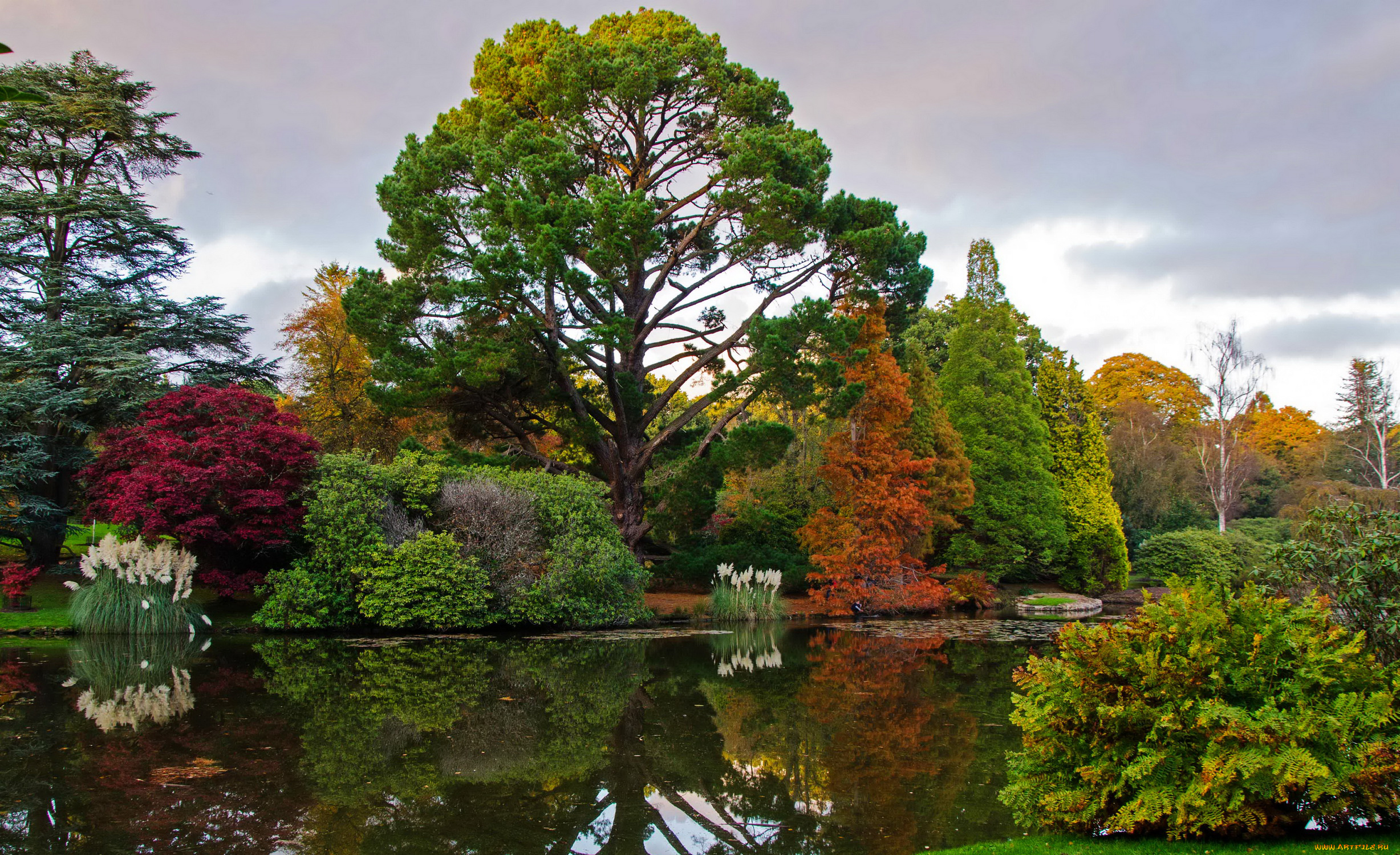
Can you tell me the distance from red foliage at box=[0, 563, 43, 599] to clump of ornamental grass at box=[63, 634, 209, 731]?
2590 mm

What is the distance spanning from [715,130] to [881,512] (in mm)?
10231

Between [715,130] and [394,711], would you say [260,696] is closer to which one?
[394,711]

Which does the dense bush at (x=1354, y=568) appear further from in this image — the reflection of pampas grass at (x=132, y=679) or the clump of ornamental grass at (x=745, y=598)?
the clump of ornamental grass at (x=745, y=598)

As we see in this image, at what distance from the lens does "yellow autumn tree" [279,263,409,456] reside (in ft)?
78.9

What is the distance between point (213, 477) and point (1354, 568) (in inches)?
602

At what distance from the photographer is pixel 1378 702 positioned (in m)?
4.26

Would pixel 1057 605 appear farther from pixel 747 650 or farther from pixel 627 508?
pixel 747 650

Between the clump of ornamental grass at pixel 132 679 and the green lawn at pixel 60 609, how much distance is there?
58.9 inches

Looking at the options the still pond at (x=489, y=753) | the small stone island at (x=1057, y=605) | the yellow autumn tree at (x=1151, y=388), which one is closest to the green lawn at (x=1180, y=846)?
the still pond at (x=489, y=753)

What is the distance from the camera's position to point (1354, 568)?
5547 millimetres

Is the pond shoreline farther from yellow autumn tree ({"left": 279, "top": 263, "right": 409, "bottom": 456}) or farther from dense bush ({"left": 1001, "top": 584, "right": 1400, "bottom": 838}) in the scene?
dense bush ({"left": 1001, "top": 584, "right": 1400, "bottom": 838})

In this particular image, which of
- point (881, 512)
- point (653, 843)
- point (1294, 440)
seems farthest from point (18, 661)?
point (1294, 440)

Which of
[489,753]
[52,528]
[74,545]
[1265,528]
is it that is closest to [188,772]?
[489,753]

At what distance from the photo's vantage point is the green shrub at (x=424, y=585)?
1395 centimetres
